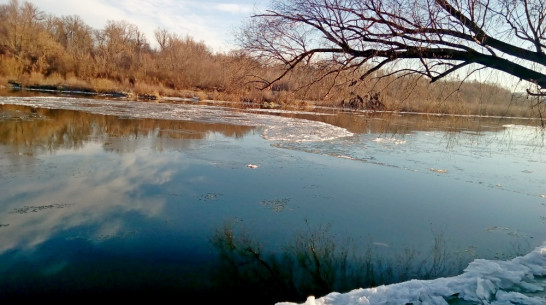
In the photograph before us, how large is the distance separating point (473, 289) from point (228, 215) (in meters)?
2.84

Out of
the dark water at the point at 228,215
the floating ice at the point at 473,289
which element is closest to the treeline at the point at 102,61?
the dark water at the point at 228,215

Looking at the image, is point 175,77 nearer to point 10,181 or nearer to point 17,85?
point 17,85

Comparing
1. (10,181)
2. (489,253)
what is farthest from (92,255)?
(489,253)

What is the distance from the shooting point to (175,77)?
3791 centimetres

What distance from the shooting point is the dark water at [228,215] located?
3.30 m

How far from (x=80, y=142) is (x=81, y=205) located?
174 inches

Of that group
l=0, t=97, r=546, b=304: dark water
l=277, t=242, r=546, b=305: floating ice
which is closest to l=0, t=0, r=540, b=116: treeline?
l=0, t=97, r=546, b=304: dark water

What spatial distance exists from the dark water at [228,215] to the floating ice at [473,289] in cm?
30

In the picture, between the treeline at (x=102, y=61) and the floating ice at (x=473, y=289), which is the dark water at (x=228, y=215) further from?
the treeline at (x=102, y=61)

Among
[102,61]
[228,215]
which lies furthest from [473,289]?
[102,61]

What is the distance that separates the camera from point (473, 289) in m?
3.29

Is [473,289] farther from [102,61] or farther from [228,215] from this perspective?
[102,61]

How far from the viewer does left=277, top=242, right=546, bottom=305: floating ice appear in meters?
2.96

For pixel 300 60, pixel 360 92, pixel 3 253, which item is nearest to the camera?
pixel 3 253
